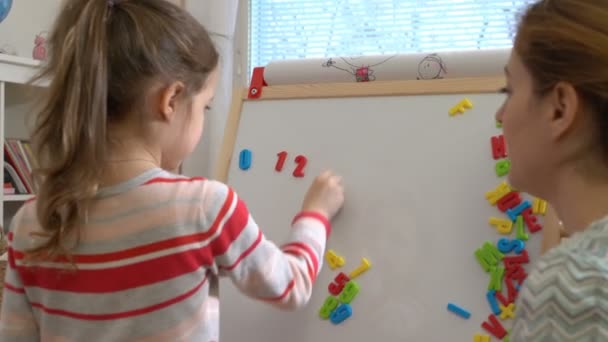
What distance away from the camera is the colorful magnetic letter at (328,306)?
127 centimetres

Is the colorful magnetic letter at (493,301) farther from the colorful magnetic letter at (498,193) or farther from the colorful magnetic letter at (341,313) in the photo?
the colorful magnetic letter at (341,313)

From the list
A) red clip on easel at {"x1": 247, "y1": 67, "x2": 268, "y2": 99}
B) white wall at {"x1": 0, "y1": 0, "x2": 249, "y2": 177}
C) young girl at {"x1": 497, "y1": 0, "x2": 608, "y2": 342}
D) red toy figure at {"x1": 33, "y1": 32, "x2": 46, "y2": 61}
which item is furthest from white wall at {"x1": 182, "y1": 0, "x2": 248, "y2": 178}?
young girl at {"x1": 497, "y1": 0, "x2": 608, "y2": 342}

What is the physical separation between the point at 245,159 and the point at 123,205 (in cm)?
56

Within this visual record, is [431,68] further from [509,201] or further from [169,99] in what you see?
[169,99]

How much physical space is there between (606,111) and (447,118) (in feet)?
1.57

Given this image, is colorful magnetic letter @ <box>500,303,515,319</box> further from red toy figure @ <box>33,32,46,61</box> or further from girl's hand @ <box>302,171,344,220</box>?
red toy figure @ <box>33,32,46,61</box>

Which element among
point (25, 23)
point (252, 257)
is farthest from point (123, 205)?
point (25, 23)

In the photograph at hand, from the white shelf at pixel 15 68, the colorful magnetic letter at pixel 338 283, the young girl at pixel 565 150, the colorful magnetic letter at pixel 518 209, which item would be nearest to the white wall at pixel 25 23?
the white shelf at pixel 15 68

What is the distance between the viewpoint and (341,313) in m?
1.26

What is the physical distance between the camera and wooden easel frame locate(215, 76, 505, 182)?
125cm

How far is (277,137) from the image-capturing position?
1405mm

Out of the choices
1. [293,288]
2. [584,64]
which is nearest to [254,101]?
[293,288]

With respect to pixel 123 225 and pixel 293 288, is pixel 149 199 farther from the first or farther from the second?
pixel 293 288

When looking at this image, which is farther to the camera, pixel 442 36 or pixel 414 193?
pixel 442 36
